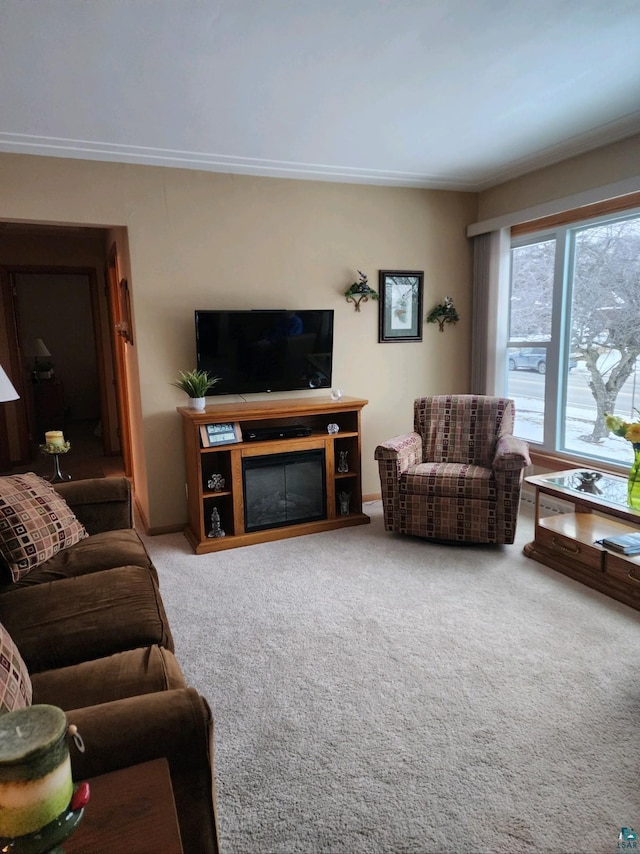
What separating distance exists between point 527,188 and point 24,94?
3.38 metres

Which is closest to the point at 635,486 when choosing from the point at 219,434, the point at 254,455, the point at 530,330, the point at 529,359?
the point at 529,359

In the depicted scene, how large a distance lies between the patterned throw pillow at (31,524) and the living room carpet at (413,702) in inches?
28.7

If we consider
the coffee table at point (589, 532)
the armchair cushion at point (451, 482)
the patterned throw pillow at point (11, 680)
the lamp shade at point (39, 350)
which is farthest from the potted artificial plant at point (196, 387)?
the lamp shade at point (39, 350)

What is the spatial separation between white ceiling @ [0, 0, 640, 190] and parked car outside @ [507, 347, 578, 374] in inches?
54.5

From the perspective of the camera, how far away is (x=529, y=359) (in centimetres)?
438

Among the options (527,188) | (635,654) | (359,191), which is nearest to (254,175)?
(359,191)

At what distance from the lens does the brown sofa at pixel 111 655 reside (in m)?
1.18

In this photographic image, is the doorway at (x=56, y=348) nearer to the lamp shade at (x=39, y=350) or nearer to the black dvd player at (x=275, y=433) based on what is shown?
the lamp shade at (x=39, y=350)

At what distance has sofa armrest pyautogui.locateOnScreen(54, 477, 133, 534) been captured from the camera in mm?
2691

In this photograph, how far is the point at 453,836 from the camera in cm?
155

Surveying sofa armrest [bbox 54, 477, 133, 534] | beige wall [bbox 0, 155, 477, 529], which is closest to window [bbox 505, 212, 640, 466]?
beige wall [bbox 0, 155, 477, 529]

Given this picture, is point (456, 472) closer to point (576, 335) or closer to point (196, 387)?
point (576, 335)

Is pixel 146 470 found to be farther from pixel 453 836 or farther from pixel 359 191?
pixel 453 836

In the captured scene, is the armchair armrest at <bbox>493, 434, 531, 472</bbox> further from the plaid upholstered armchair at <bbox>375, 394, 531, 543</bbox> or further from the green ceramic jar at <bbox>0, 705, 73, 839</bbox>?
the green ceramic jar at <bbox>0, 705, 73, 839</bbox>
